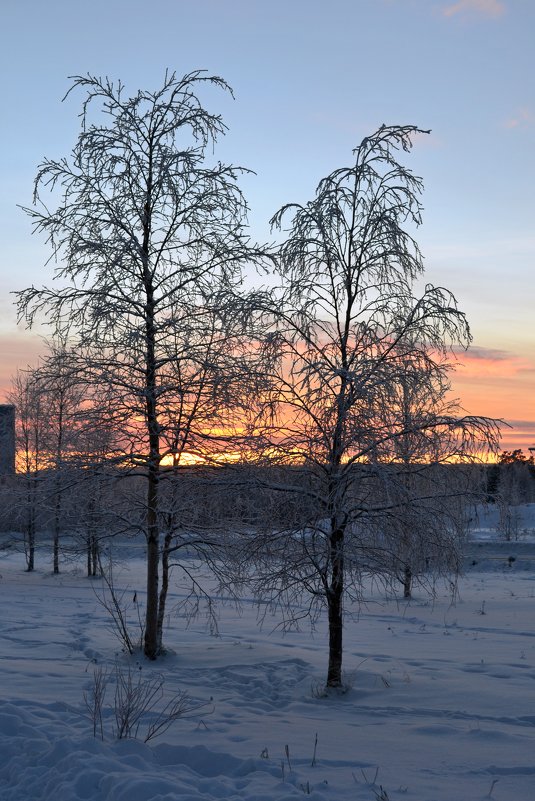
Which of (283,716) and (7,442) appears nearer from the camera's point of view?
(283,716)

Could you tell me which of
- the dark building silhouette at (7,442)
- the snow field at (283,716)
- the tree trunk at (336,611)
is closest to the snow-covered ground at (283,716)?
the snow field at (283,716)

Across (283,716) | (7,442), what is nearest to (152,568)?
(283,716)

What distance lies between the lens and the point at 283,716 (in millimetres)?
8477

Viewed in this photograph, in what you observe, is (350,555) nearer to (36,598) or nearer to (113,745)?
(113,745)

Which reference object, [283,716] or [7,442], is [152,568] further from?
[7,442]

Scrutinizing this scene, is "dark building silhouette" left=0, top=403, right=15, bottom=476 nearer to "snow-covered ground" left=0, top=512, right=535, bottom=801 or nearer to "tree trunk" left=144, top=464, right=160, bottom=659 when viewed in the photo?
"snow-covered ground" left=0, top=512, right=535, bottom=801

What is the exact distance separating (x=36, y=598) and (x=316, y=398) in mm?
13800

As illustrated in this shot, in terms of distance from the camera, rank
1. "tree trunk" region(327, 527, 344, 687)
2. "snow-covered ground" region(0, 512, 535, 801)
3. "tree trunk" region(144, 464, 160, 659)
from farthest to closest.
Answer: "tree trunk" region(144, 464, 160, 659) → "tree trunk" region(327, 527, 344, 687) → "snow-covered ground" region(0, 512, 535, 801)

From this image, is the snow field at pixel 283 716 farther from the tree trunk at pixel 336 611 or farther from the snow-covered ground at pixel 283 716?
the tree trunk at pixel 336 611

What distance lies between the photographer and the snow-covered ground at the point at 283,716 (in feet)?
18.4

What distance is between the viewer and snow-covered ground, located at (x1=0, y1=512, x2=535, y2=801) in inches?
221

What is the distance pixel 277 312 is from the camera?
1020cm

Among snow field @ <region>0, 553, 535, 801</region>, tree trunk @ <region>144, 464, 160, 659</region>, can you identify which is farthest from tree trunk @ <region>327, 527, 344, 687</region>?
tree trunk @ <region>144, 464, 160, 659</region>

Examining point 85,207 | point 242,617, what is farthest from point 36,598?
point 85,207
